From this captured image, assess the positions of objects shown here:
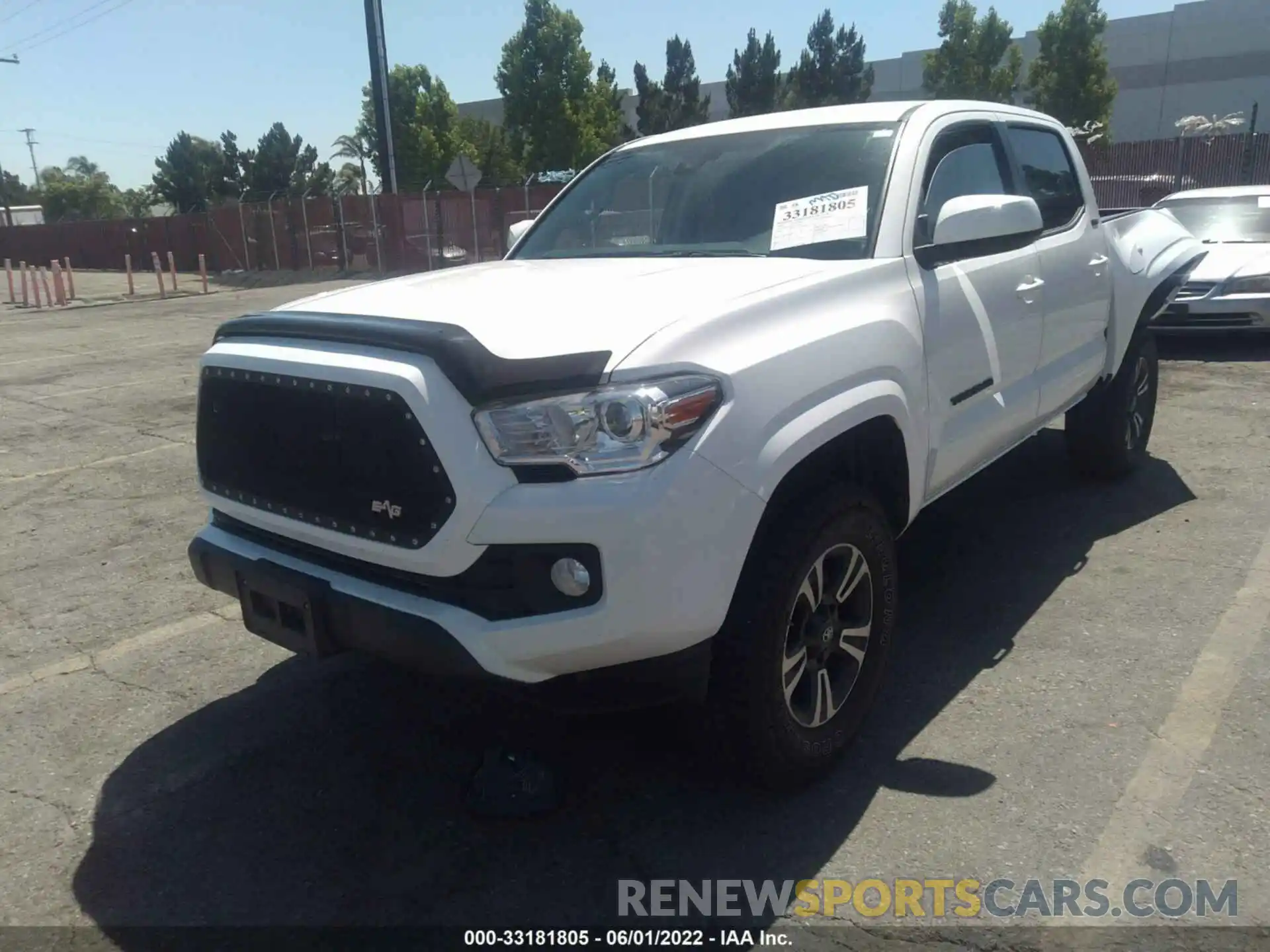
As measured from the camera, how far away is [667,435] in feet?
7.87

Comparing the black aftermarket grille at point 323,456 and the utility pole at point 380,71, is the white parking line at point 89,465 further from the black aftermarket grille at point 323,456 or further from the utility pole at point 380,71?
the utility pole at point 380,71

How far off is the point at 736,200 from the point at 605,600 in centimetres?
194

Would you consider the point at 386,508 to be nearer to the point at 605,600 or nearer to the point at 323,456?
the point at 323,456

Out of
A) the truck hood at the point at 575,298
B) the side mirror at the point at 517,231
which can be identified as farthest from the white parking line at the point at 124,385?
the truck hood at the point at 575,298

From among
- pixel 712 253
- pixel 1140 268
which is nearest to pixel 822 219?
pixel 712 253

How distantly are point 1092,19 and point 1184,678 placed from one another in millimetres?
46204

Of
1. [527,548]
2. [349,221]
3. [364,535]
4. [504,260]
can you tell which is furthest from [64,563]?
[349,221]

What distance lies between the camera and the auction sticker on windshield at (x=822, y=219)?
3395mm

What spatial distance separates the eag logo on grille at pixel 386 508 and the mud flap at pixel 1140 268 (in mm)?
3931

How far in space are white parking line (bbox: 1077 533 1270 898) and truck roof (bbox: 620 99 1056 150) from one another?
87.2 inches

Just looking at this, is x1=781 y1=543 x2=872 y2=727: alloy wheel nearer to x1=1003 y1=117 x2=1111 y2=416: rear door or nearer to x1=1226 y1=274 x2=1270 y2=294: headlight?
x1=1003 y1=117 x2=1111 y2=416: rear door

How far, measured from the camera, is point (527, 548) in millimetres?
2398

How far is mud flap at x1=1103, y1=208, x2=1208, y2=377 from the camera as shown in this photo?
516 centimetres

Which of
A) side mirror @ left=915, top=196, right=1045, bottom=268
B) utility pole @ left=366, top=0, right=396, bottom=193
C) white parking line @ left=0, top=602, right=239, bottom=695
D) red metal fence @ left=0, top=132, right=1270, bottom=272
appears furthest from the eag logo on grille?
utility pole @ left=366, top=0, right=396, bottom=193
